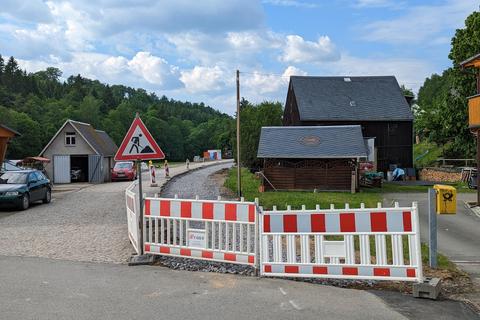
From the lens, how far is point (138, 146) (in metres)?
9.60

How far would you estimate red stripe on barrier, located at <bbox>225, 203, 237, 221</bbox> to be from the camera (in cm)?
802

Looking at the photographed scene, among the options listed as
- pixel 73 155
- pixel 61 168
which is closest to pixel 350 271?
pixel 61 168

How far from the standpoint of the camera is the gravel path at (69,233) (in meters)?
10.1

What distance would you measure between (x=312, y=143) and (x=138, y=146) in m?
21.3

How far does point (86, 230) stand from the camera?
43.3ft

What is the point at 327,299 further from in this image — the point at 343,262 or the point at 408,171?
the point at 408,171

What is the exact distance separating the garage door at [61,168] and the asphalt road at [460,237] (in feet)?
102

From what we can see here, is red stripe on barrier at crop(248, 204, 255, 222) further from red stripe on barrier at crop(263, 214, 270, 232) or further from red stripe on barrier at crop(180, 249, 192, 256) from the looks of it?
red stripe on barrier at crop(180, 249, 192, 256)

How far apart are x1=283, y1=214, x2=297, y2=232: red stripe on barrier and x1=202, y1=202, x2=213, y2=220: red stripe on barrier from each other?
4.24 feet

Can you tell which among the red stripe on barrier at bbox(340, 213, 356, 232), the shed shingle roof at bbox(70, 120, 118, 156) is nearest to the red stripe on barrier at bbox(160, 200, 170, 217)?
the red stripe on barrier at bbox(340, 213, 356, 232)

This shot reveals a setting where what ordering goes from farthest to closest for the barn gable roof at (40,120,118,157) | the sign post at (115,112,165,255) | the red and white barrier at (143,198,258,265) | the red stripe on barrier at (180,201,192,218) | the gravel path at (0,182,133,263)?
the barn gable roof at (40,120,118,157) < the gravel path at (0,182,133,263) < the sign post at (115,112,165,255) < the red stripe on barrier at (180,201,192,218) < the red and white barrier at (143,198,258,265)

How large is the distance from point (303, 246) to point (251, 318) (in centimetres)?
202

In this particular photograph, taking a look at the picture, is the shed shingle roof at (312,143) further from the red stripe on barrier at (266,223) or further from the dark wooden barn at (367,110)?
the red stripe on barrier at (266,223)

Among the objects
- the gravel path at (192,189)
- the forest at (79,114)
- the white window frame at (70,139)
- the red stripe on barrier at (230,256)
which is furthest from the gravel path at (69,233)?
the forest at (79,114)
